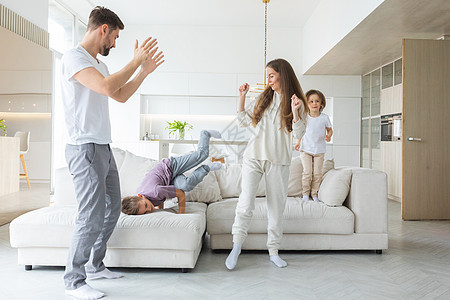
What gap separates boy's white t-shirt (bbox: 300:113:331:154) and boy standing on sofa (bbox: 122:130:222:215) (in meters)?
0.84

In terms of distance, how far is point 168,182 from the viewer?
338 cm

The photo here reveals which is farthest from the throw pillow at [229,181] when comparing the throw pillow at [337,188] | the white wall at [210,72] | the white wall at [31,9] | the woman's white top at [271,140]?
the white wall at [210,72]

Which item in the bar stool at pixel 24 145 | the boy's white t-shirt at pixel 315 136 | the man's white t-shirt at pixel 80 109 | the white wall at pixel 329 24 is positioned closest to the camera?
the man's white t-shirt at pixel 80 109

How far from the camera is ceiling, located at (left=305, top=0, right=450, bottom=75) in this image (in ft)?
14.3

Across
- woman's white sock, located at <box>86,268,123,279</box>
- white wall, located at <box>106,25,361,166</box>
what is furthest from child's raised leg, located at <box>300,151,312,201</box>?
white wall, located at <box>106,25,361,166</box>

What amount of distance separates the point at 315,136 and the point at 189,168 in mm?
1264

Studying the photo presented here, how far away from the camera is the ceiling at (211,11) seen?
7055mm

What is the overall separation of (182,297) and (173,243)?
426 millimetres

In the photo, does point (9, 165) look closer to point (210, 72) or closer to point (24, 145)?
point (24, 145)

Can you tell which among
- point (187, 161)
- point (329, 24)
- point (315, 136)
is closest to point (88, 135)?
point (187, 161)

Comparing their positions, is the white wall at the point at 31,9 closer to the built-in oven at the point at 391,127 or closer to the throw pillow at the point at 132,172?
the throw pillow at the point at 132,172

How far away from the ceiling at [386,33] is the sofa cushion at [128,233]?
3078mm

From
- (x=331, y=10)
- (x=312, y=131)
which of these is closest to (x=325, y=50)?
(x=331, y=10)

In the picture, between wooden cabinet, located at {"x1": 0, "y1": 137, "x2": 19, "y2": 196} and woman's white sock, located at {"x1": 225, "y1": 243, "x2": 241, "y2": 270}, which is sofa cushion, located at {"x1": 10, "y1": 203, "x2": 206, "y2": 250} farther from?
wooden cabinet, located at {"x1": 0, "y1": 137, "x2": 19, "y2": 196}
